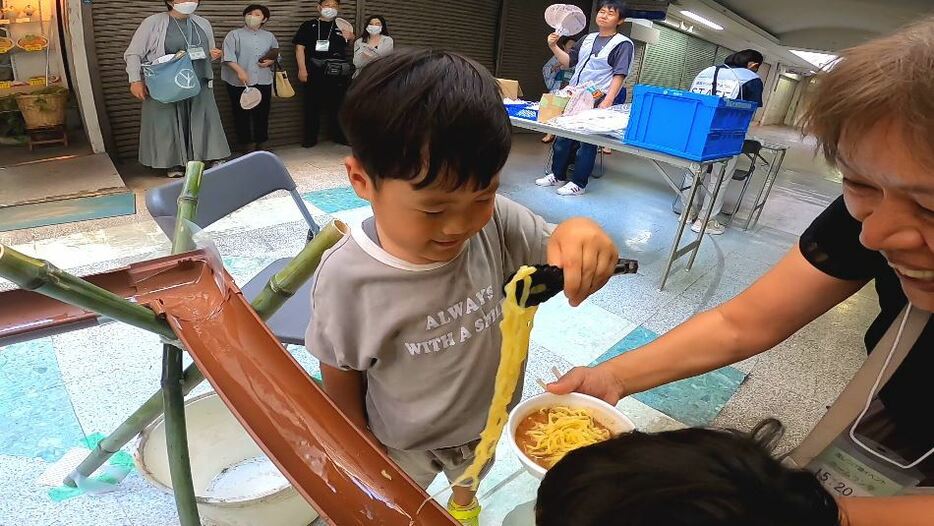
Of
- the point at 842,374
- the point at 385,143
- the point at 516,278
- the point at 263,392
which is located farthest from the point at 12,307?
the point at 842,374

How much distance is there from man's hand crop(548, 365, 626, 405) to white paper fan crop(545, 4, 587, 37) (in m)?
5.70

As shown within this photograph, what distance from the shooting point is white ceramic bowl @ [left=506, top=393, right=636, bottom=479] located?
1080 millimetres

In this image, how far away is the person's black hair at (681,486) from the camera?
48 centimetres

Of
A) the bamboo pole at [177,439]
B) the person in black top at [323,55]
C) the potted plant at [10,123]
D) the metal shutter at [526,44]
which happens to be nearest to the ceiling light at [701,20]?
the metal shutter at [526,44]

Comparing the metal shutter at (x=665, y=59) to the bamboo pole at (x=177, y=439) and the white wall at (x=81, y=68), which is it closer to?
the white wall at (x=81, y=68)

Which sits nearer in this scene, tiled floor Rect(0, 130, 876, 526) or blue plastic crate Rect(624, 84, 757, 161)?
tiled floor Rect(0, 130, 876, 526)

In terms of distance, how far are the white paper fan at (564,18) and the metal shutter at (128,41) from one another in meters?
2.54

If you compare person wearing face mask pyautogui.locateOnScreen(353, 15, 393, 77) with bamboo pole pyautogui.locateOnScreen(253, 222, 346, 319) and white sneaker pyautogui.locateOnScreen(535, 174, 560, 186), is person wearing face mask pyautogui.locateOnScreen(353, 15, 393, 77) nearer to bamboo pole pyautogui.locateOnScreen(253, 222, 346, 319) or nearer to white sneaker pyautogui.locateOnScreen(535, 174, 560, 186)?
white sneaker pyautogui.locateOnScreen(535, 174, 560, 186)

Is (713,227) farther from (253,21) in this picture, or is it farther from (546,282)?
(253,21)

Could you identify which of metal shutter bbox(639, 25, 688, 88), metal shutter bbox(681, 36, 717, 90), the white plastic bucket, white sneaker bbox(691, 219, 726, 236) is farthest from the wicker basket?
metal shutter bbox(681, 36, 717, 90)

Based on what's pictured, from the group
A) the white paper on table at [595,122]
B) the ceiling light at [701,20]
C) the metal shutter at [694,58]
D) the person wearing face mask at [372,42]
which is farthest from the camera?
the metal shutter at [694,58]

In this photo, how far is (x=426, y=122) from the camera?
3.03 ft

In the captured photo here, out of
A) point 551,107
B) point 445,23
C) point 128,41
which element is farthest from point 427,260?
point 445,23

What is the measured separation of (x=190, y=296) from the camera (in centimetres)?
81
